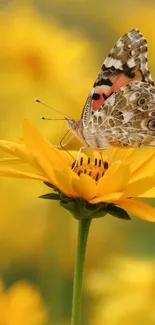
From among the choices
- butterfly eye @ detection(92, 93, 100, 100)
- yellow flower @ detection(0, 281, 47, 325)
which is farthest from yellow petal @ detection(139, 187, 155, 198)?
yellow flower @ detection(0, 281, 47, 325)

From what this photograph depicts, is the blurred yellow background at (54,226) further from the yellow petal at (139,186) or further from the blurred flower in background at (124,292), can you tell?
the yellow petal at (139,186)

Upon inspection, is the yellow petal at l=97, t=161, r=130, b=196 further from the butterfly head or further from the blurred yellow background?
the blurred yellow background

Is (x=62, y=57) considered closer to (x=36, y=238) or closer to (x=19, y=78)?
(x=19, y=78)

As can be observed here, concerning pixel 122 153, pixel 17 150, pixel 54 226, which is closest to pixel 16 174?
pixel 17 150

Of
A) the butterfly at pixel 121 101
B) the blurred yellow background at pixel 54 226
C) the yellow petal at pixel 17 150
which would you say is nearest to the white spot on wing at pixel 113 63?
the butterfly at pixel 121 101

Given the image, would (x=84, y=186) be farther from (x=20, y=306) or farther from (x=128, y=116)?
(x=20, y=306)

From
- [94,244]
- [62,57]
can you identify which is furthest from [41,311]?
[62,57]
